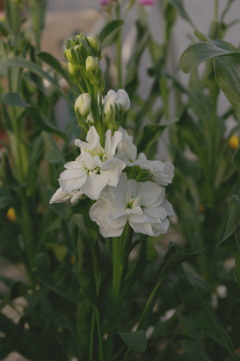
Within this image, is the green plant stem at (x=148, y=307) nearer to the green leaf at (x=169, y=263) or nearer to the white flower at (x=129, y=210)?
the green leaf at (x=169, y=263)

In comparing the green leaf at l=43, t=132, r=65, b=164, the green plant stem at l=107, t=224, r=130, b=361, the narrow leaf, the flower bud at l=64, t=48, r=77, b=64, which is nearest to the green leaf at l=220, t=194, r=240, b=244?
the narrow leaf

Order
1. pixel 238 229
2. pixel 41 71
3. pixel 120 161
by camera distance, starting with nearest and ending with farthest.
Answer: pixel 120 161
pixel 238 229
pixel 41 71

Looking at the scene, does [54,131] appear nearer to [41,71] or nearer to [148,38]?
[41,71]

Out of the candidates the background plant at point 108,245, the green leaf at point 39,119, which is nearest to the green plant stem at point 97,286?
the background plant at point 108,245

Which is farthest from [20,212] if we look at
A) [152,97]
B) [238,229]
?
[238,229]

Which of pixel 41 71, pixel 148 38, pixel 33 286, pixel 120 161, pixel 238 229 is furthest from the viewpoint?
pixel 148 38

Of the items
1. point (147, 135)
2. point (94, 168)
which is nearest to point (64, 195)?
point (94, 168)

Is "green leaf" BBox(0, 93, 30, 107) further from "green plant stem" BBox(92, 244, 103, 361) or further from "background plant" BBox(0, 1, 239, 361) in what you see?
"green plant stem" BBox(92, 244, 103, 361)
